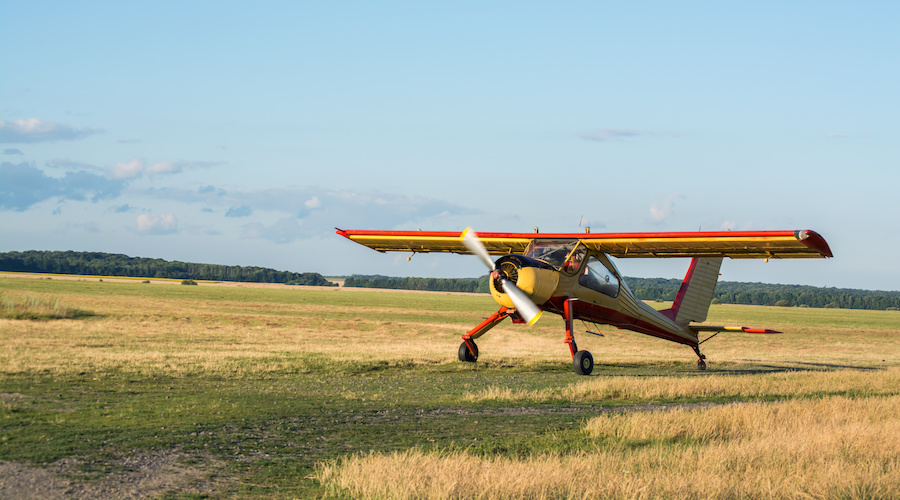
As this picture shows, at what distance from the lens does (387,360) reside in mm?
18922

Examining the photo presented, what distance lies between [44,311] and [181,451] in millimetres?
28418

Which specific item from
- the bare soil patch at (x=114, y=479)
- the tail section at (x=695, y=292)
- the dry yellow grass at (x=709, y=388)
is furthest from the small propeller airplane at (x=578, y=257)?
the bare soil patch at (x=114, y=479)

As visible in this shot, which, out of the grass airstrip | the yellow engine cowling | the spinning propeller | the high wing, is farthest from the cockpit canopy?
the grass airstrip

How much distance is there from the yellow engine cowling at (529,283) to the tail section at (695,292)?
7.27 metres

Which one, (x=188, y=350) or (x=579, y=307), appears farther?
(x=188, y=350)

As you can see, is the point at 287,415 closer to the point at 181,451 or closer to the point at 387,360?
the point at 181,451

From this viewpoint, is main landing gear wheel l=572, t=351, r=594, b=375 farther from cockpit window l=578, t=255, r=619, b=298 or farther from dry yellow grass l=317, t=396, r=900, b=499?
dry yellow grass l=317, t=396, r=900, b=499

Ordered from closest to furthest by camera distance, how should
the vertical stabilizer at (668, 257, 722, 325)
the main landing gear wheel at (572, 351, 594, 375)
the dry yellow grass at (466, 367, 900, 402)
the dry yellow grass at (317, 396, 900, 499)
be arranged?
the dry yellow grass at (317, 396, 900, 499) → the dry yellow grass at (466, 367, 900, 402) → the main landing gear wheel at (572, 351, 594, 375) → the vertical stabilizer at (668, 257, 722, 325)

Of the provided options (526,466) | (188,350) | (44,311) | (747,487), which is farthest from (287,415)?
(44,311)

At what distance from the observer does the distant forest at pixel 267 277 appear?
133m

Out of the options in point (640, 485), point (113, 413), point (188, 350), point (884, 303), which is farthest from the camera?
point (884, 303)

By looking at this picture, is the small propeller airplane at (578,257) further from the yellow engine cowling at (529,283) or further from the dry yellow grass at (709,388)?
the dry yellow grass at (709,388)

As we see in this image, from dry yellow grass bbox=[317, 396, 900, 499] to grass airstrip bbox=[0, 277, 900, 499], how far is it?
27mm

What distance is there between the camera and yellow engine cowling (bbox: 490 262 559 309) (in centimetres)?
1644
